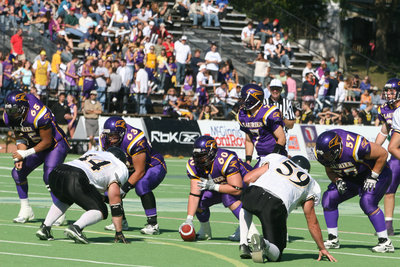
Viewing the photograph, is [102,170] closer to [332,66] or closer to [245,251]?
[245,251]

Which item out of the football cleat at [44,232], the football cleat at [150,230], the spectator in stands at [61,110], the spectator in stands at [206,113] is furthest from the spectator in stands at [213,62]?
the football cleat at [44,232]

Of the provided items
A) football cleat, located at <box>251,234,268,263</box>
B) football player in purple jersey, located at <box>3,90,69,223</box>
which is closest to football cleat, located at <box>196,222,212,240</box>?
football cleat, located at <box>251,234,268,263</box>

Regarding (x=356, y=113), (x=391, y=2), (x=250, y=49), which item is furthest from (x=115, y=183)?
(x=391, y=2)

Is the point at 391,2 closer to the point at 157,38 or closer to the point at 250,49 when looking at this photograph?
the point at 250,49

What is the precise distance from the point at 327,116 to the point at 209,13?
7.76m

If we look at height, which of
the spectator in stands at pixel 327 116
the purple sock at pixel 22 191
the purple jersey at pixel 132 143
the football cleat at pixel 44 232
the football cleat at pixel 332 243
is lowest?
the spectator in stands at pixel 327 116

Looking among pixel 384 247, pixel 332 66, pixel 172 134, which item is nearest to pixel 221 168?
pixel 384 247

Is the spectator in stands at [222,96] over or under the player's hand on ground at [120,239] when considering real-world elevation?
under

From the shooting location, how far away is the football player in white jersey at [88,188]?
993 centimetres

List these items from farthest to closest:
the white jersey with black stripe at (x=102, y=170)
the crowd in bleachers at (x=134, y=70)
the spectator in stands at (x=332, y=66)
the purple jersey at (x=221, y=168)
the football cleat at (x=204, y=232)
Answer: the spectator in stands at (x=332, y=66) → the crowd in bleachers at (x=134, y=70) → the football cleat at (x=204, y=232) → the purple jersey at (x=221, y=168) → the white jersey with black stripe at (x=102, y=170)

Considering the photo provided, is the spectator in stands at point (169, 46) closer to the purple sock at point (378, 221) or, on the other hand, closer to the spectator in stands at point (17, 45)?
the spectator in stands at point (17, 45)

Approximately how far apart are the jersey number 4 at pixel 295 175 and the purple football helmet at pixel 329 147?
2.42 ft

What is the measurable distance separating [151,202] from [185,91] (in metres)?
18.0

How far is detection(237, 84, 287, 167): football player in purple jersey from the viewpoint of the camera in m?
12.4
